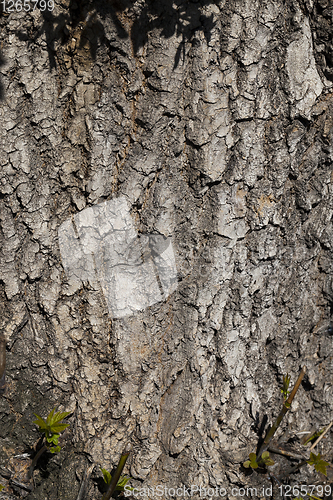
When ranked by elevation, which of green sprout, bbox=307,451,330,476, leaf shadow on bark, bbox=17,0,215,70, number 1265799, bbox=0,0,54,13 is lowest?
green sprout, bbox=307,451,330,476

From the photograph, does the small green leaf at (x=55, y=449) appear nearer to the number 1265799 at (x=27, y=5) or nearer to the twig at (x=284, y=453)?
the twig at (x=284, y=453)

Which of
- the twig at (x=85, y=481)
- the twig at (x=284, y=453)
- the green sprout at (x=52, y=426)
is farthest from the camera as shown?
the twig at (x=284, y=453)

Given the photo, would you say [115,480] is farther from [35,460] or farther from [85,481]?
[35,460]

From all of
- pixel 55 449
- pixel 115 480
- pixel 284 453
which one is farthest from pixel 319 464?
pixel 55 449

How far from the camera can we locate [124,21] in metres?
1.56

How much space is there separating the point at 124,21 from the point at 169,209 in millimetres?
790

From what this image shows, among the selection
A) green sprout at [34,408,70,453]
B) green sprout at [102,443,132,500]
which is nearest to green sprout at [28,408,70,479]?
green sprout at [34,408,70,453]

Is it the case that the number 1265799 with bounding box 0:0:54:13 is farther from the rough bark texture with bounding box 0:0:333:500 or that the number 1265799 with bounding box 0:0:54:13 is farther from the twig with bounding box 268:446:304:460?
the twig with bounding box 268:446:304:460

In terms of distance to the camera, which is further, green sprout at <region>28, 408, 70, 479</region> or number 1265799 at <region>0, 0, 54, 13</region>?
green sprout at <region>28, 408, 70, 479</region>

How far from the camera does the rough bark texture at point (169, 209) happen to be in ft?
5.31

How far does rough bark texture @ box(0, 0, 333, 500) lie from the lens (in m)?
1.62

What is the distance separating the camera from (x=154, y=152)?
1.70 meters

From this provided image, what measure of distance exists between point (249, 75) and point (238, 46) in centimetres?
13

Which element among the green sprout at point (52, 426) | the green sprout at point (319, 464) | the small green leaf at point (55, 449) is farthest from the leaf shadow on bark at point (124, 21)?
the green sprout at point (319, 464)
